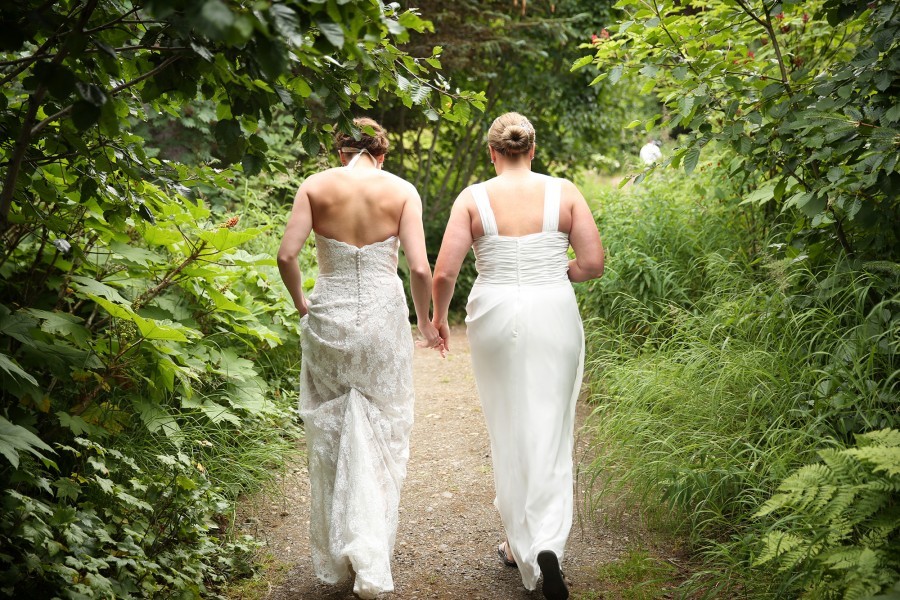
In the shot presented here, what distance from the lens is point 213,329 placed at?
5820mm

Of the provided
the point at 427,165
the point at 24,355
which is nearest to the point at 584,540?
the point at 24,355

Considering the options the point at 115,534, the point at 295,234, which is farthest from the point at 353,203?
the point at 115,534

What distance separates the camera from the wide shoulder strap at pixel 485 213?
13.3 feet

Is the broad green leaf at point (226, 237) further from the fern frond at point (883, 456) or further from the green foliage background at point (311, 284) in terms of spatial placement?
the fern frond at point (883, 456)

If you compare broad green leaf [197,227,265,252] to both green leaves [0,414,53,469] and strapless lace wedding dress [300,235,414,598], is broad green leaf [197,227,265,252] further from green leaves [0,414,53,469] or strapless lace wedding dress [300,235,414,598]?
green leaves [0,414,53,469]

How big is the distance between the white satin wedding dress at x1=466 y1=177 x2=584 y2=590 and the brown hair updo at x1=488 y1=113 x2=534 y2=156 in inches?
8.5

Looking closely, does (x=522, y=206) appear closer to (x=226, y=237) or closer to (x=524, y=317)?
(x=524, y=317)

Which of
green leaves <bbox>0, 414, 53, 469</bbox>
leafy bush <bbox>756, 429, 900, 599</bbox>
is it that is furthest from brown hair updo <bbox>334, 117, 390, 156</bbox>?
leafy bush <bbox>756, 429, 900, 599</bbox>

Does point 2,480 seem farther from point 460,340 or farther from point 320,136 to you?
point 460,340

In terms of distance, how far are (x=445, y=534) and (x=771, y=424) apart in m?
1.91

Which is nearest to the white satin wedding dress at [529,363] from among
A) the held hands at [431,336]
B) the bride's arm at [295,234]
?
the held hands at [431,336]

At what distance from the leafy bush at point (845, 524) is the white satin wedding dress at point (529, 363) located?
109 cm

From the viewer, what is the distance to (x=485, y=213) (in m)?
4.06

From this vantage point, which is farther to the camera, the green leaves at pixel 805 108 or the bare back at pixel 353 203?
the bare back at pixel 353 203
